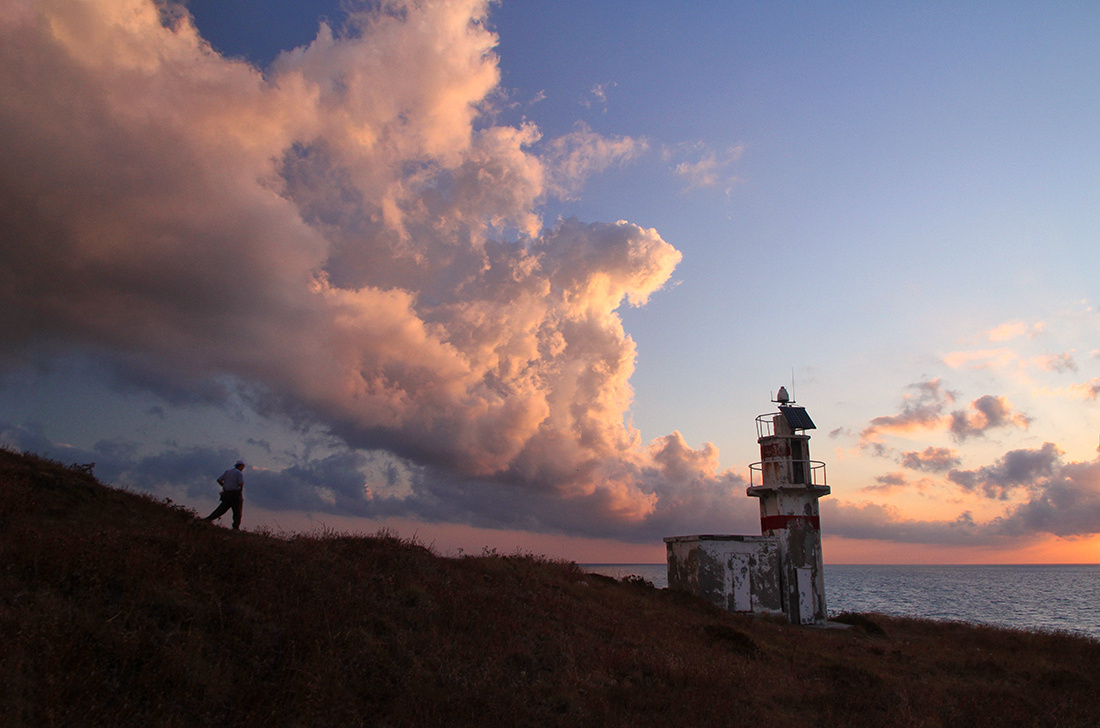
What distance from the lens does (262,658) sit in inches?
376

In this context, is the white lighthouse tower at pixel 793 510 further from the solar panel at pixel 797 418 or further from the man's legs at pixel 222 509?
the man's legs at pixel 222 509

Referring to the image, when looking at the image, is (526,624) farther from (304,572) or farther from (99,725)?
(99,725)

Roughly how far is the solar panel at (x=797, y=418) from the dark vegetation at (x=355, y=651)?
41.1ft

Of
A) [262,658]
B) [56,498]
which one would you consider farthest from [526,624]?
[56,498]

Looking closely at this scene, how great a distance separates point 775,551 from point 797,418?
6.82 metres

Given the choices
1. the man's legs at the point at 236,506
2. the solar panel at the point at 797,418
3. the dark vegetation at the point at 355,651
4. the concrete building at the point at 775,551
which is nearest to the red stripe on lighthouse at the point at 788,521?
the concrete building at the point at 775,551

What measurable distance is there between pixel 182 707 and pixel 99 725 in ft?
3.29

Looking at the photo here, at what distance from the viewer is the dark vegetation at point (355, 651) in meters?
8.17

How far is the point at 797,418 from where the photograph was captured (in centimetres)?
3081

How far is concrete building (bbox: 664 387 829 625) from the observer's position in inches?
1065

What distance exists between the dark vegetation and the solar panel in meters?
12.5

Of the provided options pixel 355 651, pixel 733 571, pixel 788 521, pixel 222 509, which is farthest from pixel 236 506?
pixel 788 521

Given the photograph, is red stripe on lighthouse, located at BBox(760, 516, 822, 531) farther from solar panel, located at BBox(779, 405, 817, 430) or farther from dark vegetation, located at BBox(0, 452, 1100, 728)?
dark vegetation, located at BBox(0, 452, 1100, 728)

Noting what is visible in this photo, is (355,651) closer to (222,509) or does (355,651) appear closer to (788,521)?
(222,509)
